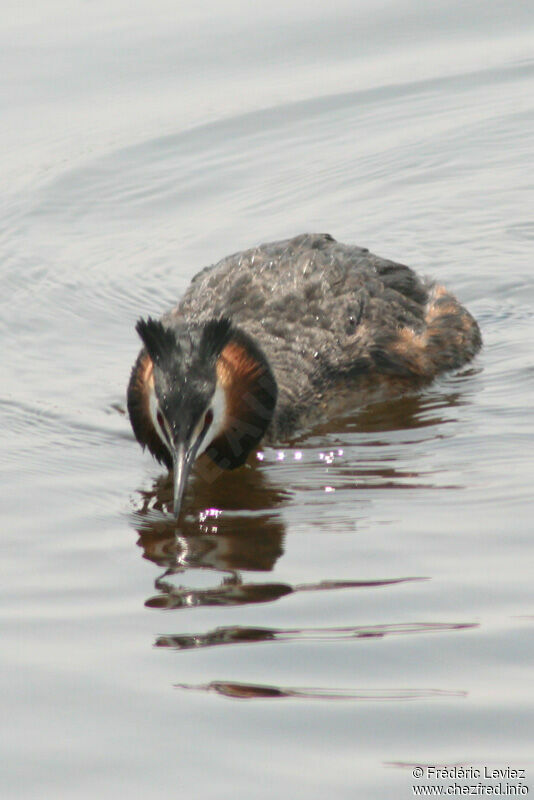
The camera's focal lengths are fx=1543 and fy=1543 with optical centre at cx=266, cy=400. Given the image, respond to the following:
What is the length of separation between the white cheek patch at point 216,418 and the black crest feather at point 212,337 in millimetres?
213

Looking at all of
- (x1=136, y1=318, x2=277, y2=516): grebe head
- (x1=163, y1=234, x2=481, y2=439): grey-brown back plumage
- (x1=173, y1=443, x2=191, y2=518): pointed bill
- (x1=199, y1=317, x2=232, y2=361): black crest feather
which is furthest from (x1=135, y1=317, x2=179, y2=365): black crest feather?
(x1=163, y1=234, x2=481, y2=439): grey-brown back plumage

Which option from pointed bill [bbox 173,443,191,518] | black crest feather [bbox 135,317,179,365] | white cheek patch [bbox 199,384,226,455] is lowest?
pointed bill [bbox 173,443,191,518]

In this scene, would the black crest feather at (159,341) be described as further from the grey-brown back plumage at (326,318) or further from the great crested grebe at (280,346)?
the grey-brown back plumage at (326,318)

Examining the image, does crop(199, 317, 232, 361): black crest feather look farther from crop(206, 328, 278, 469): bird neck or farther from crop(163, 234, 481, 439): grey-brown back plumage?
crop(163, 234, 481, 439): grey-brown back plumage

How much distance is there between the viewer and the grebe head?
8445 millimetres

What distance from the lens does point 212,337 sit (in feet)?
29.0

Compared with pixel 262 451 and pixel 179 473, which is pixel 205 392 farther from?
pixel 262 451

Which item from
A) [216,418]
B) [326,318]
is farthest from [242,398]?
[326,318]

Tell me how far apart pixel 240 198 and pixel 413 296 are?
3.45m

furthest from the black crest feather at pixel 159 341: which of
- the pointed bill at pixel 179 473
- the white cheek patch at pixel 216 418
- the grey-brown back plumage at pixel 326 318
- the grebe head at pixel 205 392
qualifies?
the grey-brown back plumage at pixel 326 318

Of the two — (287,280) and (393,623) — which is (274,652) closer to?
(393,623)

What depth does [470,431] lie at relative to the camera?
9891 millimetres

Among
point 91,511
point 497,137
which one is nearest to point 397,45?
point 497,137

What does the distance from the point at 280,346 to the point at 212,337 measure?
4.85 ft
